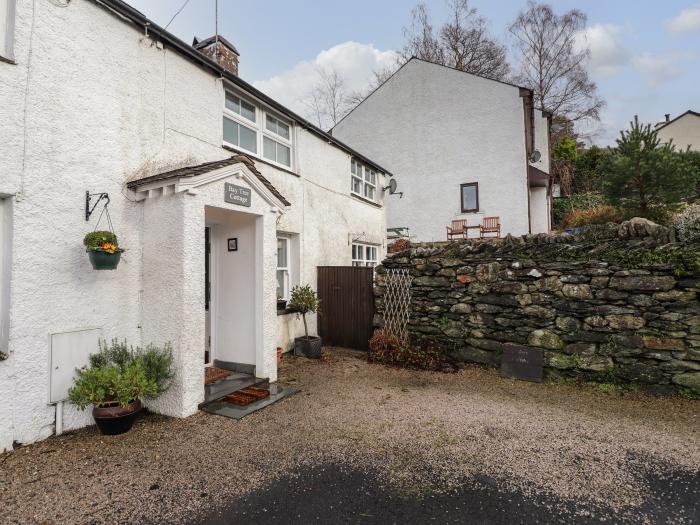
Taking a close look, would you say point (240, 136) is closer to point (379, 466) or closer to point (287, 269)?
point (287, 269)

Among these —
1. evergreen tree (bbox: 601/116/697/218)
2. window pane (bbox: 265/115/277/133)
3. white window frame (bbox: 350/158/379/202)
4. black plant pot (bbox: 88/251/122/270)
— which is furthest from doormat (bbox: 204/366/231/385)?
evergreen tree (bbox: 601/116/697/218)

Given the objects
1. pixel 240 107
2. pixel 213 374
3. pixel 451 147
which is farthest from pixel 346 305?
pixel 451 147

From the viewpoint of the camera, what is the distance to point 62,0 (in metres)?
4.21

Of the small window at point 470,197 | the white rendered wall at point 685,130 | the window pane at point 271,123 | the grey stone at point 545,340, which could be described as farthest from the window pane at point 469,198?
the white rendered wall at point 685,130

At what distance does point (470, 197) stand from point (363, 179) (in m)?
6.28

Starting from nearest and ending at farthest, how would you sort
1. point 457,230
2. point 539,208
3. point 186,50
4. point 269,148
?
point 186,50, point 269,148, point 457,230, point 539,208

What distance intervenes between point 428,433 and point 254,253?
3682 millimetres

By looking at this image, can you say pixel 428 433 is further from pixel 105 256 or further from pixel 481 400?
pixel 105 256

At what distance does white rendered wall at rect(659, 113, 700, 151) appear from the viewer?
30.7 m

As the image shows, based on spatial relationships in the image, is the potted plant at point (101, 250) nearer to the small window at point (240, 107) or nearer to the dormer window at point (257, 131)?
the dormer window at point (257, 131)

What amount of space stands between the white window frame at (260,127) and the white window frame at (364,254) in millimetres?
3511

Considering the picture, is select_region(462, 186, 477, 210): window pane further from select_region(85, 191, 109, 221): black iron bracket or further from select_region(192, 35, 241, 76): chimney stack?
select_region(85, 191, 109, 221): black iron bracket

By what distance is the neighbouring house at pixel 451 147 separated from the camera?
1464cm

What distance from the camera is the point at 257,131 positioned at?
7.35 m
